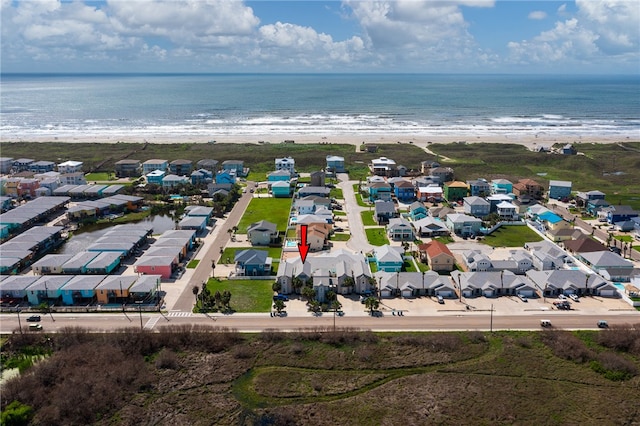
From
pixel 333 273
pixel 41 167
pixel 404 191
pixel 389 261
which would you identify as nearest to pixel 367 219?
pixel 404 191

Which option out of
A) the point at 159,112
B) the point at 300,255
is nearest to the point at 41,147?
the point at 159,112

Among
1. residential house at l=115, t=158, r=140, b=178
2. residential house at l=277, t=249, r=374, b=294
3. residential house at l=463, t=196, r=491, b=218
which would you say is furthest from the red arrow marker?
residential house at l=115, t=158, r=140, b=178

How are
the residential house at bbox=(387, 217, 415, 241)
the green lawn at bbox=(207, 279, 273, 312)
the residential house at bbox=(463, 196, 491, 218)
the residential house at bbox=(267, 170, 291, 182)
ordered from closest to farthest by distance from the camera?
the green lawn at bbox=(207, 279, 273, 312)
the residential house at bbox=(387, 217, 415, 241)
the residential house at bbox=(463, 196, 491, 218)
the residential house at bbox=(267, 170, 291, 182)

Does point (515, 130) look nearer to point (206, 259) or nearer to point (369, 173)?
point (369, 173)

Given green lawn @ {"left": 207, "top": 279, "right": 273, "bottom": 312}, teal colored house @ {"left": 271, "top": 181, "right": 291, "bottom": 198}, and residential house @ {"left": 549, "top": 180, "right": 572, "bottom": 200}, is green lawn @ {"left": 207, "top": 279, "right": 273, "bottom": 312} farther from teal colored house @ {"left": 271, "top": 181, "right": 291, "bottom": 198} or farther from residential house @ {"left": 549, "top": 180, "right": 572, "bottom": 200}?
residential house @ {"left": 549, "top": 180, "right": 572, "bottom": 200}

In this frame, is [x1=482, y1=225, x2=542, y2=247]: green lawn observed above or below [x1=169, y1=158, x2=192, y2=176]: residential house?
below

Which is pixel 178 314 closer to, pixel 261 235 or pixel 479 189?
pixel 261 235
